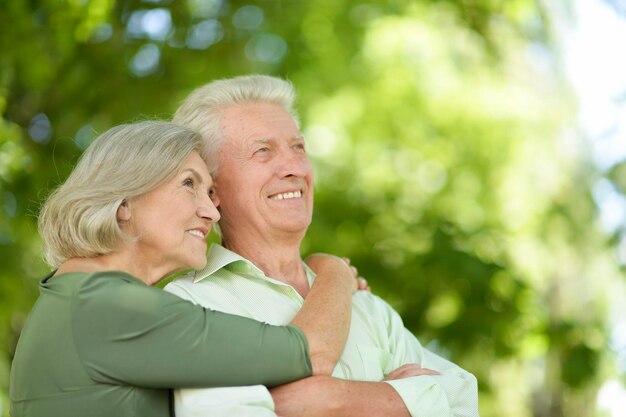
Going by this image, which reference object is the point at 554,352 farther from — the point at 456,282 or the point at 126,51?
Answer: the point at 126,51

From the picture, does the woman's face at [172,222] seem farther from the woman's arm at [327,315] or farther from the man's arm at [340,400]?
the man's arm at [340,400]

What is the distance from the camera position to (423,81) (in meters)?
12.4

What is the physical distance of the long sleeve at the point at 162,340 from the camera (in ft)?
8.37

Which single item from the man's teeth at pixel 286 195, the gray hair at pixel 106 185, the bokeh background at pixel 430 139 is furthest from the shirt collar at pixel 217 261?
the bokeh background at pixel 430 139

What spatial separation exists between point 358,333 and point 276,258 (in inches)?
15.7

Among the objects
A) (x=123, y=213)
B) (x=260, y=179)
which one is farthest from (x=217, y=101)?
(x=123, y=213)

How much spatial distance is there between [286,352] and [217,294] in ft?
1.60

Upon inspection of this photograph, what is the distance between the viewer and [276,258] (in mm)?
3436

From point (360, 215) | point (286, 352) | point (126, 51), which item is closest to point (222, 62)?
point (126, 51)

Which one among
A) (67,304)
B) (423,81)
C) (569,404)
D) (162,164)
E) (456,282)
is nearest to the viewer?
(67,304)


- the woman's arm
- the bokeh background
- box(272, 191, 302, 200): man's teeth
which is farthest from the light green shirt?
the bokeh background

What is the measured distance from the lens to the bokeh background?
20.6 feet

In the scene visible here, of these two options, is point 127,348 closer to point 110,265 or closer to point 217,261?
point 110,265

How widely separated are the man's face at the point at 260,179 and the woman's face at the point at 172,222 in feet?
1.30
